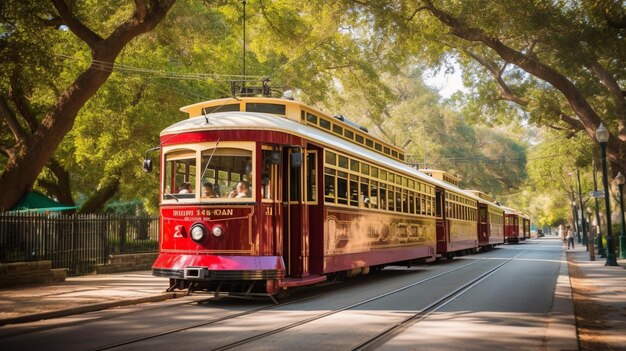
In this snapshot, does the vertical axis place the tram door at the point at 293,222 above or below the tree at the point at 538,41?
below

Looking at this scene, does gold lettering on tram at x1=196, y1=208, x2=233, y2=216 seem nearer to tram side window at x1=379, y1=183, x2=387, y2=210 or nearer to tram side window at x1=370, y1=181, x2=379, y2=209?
tram side window at x1=370, y1=181, x2=379, y2=209

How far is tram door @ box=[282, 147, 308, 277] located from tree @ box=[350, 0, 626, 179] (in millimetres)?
8388

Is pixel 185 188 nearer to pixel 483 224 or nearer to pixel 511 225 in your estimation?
pixel 483 224

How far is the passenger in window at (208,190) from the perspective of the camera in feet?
34.2

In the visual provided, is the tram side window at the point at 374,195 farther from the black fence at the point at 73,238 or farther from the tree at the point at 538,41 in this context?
the black fence at the point at 73,238

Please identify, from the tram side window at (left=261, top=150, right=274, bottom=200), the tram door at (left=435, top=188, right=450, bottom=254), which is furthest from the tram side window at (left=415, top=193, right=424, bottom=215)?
the tram side window at (left=261, top=150, right=274, bottom=200)

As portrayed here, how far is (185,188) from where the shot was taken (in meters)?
10.8

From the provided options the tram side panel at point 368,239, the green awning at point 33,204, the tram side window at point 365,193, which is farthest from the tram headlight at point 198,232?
the green awning at point 33,204

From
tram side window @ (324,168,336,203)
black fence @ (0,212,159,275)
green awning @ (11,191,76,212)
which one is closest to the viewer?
tram side window @ (324,168,336,203)

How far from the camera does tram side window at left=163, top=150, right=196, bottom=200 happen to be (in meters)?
10.7

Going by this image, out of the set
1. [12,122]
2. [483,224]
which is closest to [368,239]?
[12,122]

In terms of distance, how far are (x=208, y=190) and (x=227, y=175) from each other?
0.43 metres

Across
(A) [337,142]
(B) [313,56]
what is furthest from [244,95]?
(B) [313,56]

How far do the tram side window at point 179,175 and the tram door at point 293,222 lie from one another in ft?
5.49
